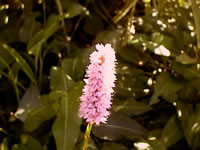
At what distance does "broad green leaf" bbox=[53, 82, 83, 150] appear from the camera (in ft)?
3.61

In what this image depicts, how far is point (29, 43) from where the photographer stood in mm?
1402

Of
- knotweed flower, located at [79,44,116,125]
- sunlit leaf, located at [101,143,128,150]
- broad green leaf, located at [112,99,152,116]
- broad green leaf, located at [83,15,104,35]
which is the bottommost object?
sunlit leaf, located at [101,143,128,150]

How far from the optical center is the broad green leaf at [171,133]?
1.25 m

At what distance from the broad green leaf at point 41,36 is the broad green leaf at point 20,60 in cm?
4

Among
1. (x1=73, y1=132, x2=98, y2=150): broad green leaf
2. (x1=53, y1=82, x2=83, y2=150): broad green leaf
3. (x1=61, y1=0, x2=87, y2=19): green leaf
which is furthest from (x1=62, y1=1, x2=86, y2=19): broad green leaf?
(x1=73, y1=132, x2=98, y2=150): broad green leaf

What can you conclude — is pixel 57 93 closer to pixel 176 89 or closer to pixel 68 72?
pixel 68 72

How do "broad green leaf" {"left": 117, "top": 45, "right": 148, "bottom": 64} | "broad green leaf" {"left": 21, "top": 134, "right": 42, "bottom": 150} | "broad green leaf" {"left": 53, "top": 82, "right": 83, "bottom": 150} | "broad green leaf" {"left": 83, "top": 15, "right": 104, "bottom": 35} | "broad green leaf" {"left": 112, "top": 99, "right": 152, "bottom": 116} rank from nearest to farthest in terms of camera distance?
1. "broad green leaf" {"left": 53, "top": 82, "right": 83, "bottom": 150}
2. "broad green leaf" {"left": 21, "top": 134, "right": 42, "bottom": 150}
3. "broad green leaf" {"left": 112, "top": 99, "right": 152, "bottom": 116}
4. "broad green leaf" {"left": 117, "top": 45, "right": 148, "bottom": 64}
5. "broad green leaf" {"left": 83, "top": 15, "right": 104, "bottom": 35}

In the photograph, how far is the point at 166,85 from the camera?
1347 mm

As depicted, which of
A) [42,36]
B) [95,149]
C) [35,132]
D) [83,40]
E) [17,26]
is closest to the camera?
[95,149]

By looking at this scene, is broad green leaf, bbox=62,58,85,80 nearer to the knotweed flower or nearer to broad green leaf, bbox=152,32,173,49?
broad green leaf, bbox=152,32,173,49

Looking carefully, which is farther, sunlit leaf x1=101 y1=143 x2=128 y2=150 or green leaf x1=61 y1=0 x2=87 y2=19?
green leaf x1=61 y1=0 x2=87 y2=19

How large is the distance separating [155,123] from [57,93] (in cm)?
37

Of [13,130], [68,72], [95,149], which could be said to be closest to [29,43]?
[68,72]

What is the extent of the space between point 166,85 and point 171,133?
17 cm
